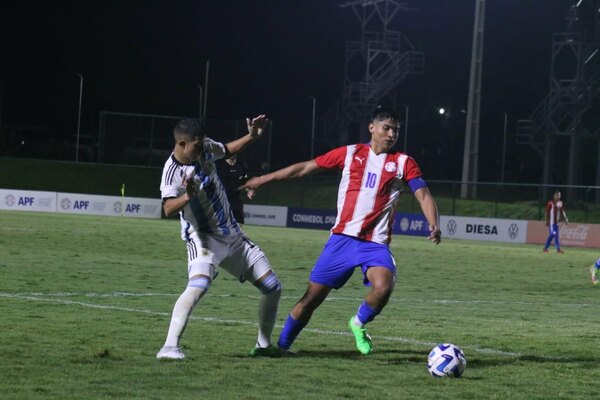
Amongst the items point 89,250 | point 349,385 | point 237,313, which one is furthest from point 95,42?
point 349,385

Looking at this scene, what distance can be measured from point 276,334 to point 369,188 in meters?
2.30

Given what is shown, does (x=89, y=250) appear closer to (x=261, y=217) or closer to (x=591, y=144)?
(x=261, y=217)

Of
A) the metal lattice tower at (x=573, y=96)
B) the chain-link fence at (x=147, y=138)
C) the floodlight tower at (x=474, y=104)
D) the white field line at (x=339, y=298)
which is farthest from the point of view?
the metal lattice tower at (x=573, y=96)

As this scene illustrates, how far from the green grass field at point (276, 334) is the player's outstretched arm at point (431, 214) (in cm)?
109

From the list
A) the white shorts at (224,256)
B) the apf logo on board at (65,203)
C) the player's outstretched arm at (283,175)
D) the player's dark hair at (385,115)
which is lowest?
the apf logo on board at (65,203)

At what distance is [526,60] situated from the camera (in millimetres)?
84062

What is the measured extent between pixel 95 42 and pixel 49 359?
76.9m

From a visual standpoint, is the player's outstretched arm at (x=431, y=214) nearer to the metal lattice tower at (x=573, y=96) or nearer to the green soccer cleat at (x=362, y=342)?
the green soccer cleat at (x=362, y=342)

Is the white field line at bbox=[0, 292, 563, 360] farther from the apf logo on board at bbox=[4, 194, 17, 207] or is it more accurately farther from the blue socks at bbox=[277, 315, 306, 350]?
the apf logo on board at bbox=[4, 194, 17, 207]

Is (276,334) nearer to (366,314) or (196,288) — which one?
(366,314)

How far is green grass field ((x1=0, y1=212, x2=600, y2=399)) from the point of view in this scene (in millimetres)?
8086

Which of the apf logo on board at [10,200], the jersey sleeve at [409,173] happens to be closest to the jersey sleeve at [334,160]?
the jersey sleeve at [409,173]

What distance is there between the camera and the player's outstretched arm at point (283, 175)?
9.41 meters

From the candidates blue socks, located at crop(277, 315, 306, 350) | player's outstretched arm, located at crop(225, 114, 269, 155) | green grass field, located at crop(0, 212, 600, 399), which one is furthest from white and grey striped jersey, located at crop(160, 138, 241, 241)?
green grass field, located at crop(0, 212, 600, 399)
